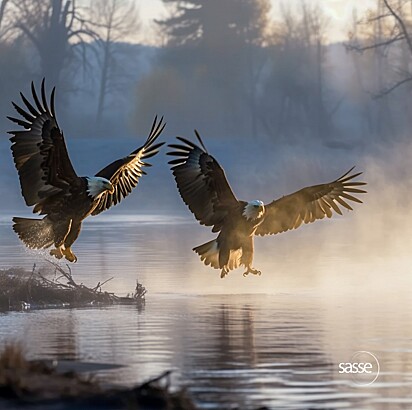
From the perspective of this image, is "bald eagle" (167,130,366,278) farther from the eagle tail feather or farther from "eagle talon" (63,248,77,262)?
"eagle talon" (63,248,77,262)

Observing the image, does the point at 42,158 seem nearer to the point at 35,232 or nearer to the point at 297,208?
the point at 35,232

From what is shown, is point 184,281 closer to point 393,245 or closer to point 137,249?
point 137,249

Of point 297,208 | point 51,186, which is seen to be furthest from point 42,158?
point 297,208

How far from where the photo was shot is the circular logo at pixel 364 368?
18.1m

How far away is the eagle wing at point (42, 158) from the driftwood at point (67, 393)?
559 centimetres

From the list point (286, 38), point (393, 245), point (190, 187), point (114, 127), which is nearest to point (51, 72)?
point (114, 127)

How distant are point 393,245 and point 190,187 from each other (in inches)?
641

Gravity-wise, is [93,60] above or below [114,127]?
above

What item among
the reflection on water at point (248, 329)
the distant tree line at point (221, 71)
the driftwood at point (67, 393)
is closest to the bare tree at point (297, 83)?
the distant tree line at point (221, 71)

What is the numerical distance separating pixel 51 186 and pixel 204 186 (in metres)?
2.15

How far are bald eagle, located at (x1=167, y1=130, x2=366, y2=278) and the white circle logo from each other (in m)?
3.52

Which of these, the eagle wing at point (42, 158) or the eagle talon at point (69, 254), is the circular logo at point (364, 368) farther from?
the eagle wing at point (42, 158)

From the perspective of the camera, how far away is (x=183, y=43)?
96.8m

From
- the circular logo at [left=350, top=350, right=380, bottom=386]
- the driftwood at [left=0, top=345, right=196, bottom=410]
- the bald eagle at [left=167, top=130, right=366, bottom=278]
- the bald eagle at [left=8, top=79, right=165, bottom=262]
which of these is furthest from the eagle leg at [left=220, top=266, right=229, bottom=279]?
the driftwood at [left=0, top=345, right=196, bottom=410]
